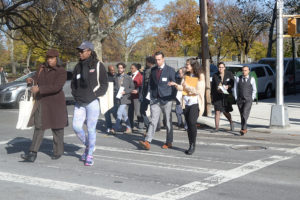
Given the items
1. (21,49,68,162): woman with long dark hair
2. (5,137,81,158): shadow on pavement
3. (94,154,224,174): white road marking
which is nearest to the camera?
(94,154,224,174): white road marking

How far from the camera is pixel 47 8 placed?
85.0ft

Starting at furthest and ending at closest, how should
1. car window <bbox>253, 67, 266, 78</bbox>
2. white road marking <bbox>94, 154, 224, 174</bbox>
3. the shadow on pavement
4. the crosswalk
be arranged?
car window <bbox>253, 67, 266, 78</bbox> → the shadow on pavement → white road marking <bbox>94, 154, 224, 174</bbox> → the crosswalk

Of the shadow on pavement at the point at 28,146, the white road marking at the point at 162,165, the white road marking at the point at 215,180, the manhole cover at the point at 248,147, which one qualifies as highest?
the shadow on pavement at the point at 28,146

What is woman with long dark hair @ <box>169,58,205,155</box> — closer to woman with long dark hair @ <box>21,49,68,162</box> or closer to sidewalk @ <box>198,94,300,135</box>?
woman with long dark hair @ <box>21,49,68,162</box>

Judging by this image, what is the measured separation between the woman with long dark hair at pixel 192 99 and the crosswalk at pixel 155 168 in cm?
40

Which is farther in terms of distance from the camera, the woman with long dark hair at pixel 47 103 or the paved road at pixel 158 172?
the woman with long dark hair at pixel 47 103

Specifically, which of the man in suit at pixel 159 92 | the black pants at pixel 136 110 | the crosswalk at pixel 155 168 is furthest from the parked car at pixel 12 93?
the man in suit at pixel 159 92

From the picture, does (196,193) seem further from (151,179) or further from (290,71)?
(290,71)

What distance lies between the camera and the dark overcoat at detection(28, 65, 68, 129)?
792 centimetres

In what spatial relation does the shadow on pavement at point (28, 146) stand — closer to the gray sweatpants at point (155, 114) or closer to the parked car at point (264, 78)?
the gray sweatpants at point (155, 114)

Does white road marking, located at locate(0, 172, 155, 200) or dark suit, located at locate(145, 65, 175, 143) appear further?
dark suit, located at locate(145, 65, 175, 143)

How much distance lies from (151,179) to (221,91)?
5.32 m

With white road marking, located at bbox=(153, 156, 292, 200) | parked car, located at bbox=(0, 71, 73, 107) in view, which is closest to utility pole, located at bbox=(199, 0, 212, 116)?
white road marking, located at bbox=(153, 156, 292, 200)

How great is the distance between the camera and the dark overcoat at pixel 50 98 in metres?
7.92
